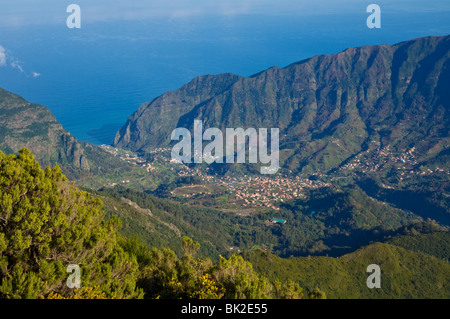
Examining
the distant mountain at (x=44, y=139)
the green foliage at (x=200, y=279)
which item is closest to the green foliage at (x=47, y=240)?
the green foliage at (x=200, y=279)

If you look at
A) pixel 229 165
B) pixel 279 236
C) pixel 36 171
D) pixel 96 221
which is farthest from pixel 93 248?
pixel 229 165

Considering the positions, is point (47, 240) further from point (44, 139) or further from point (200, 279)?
point (44, 139)

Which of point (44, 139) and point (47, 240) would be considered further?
point (44, 139)

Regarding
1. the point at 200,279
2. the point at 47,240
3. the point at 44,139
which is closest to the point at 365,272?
the point at 200,279

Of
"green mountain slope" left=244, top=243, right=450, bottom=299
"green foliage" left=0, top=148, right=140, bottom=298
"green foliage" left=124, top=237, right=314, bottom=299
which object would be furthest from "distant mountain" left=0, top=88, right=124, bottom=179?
"green foliage" left=0, top=148, right=140, bottom=298

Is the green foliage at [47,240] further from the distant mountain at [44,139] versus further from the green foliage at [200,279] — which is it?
the distant mountain at [44,139]
